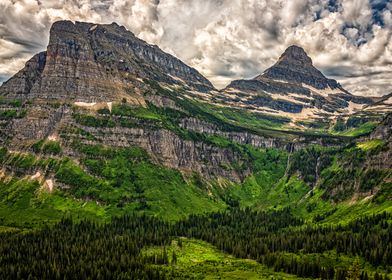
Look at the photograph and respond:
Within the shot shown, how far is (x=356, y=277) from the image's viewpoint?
136250 millimetres
